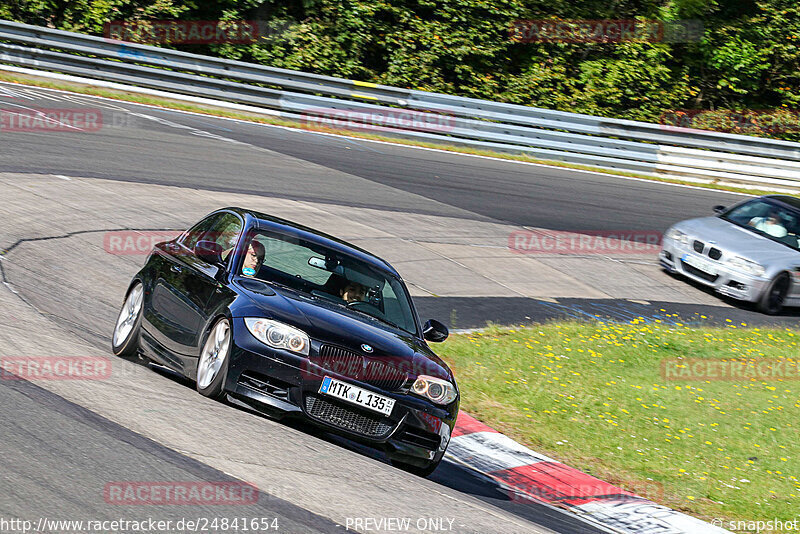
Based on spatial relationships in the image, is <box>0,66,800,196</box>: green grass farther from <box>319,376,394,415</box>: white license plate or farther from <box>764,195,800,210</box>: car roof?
<box>319,376,394,415</box>: white license plate

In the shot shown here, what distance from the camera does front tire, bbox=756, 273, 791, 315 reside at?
15375 mm

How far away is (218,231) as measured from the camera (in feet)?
27.2

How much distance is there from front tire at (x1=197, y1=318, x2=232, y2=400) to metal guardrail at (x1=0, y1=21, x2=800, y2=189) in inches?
662

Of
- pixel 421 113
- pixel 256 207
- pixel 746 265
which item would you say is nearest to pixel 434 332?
pixel 256 207

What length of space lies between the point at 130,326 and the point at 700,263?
10386mm

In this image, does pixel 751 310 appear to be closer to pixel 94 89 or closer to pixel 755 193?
pixel 755 193

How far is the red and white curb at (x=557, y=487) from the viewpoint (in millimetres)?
7203

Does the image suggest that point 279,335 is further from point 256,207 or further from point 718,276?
point 718,276

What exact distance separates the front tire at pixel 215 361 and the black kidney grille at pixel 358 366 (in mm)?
651

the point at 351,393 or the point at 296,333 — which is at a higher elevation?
the point at 296,333

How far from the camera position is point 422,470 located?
700cm

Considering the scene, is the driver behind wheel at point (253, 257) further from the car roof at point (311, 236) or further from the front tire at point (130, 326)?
the front tire at point (130, 326)

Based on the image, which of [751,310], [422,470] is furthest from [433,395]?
[751,310]

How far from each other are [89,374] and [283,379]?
1.44m
